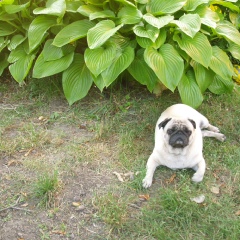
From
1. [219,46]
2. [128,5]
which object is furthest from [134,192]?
[219,46]

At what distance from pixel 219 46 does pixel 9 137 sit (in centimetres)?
262

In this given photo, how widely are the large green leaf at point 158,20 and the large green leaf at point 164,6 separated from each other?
→ 0.14 meters

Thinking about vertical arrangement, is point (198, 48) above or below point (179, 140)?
above

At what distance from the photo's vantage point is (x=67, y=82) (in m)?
4.44

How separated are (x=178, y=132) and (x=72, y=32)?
1.69 meters

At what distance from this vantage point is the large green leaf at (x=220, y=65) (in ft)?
14.0

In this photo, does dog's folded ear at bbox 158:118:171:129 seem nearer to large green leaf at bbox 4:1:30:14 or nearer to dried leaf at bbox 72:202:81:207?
dried leaf at bbox 72:202:81:207

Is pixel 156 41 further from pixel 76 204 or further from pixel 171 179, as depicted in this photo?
pixel 76 204

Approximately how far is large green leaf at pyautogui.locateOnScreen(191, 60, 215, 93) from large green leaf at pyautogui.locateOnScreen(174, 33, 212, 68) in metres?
0.32

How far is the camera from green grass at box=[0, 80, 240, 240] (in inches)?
119

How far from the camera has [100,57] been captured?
4.04 meters

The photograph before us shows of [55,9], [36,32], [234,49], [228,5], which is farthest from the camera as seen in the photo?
[234,49]

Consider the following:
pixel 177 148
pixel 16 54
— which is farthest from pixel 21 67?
pixel 177 148

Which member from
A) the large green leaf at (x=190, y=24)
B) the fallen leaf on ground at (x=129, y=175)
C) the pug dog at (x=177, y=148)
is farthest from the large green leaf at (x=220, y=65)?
the fallen leaf on ground at (x=129, y=175)
